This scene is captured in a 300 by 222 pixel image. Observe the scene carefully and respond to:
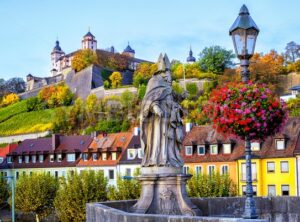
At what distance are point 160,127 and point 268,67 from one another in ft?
294

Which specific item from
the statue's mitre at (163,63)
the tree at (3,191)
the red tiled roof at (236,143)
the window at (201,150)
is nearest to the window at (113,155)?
the red tiled roof at (236,143)

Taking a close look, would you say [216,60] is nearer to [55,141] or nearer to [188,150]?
[55,141]

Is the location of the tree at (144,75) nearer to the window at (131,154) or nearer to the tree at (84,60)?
the tree at (84,60)

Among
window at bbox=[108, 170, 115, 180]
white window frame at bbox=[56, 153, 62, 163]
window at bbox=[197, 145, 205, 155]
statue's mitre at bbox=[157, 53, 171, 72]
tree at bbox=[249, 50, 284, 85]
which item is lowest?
window at bbox=[108, 170, 115, 180]

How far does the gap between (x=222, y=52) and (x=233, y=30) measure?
353ft

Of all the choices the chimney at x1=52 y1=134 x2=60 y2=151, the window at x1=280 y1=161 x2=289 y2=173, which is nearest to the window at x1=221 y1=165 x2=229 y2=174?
the window at x1=280 y1=161 x2=289 y2=173

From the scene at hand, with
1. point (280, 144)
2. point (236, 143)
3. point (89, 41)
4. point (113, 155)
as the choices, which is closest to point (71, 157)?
point (113, 155)

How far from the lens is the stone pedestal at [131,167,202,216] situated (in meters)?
12.5

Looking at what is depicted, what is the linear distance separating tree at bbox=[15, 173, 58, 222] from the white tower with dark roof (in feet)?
447

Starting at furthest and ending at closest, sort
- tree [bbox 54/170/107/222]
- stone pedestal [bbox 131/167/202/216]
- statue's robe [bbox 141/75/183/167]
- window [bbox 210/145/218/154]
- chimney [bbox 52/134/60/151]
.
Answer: chimney [bbox 52/134/60/151] → window [bbox 210/145/218/154] → tree [bbox 54/170/107/222] → statue's robe [bbox 141/75/183/167] → stone pedestal [bbox 131/167/202/216]

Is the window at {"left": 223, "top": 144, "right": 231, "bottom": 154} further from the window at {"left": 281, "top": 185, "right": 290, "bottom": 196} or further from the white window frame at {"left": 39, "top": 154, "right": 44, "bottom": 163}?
the white window frame at {"left": 39, "top": 154, "right": 44, "bottom": 163}

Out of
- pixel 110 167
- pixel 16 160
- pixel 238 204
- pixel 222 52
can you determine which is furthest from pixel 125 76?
pixel 238 204

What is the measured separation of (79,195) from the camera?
151 feet

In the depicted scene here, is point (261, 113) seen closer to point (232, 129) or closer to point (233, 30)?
point (232, 129)
